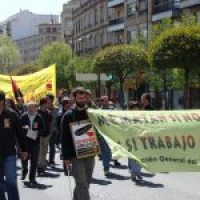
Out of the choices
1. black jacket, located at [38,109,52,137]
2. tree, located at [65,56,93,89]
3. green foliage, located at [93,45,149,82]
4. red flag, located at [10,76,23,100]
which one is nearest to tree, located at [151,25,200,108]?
green foliage, located at [93,45,149,82]

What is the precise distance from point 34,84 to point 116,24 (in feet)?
142

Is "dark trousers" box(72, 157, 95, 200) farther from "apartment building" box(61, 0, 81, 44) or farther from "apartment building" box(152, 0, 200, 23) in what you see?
"apartment building" box(61, 0, 81, 44)

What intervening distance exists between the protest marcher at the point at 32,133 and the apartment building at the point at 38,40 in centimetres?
11221

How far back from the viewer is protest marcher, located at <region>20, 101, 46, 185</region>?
Result: 1188 cm

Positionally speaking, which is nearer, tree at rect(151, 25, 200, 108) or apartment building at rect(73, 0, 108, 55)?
tree at rect(151, 25, 200, 108)

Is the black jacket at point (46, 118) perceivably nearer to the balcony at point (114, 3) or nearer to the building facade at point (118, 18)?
the building facade at point (118, 18)

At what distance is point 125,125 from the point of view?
8.04 m

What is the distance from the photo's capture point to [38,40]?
132 m

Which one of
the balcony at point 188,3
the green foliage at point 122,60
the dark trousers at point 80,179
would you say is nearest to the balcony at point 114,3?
the balcony at point 188,3

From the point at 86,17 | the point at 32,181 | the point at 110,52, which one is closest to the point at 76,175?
the point at 32,181

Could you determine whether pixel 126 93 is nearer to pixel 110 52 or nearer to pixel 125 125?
pixel 110 52

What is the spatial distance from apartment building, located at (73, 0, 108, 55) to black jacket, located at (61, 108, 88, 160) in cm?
5966

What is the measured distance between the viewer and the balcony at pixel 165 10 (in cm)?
4694

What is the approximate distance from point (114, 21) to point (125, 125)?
182ft
